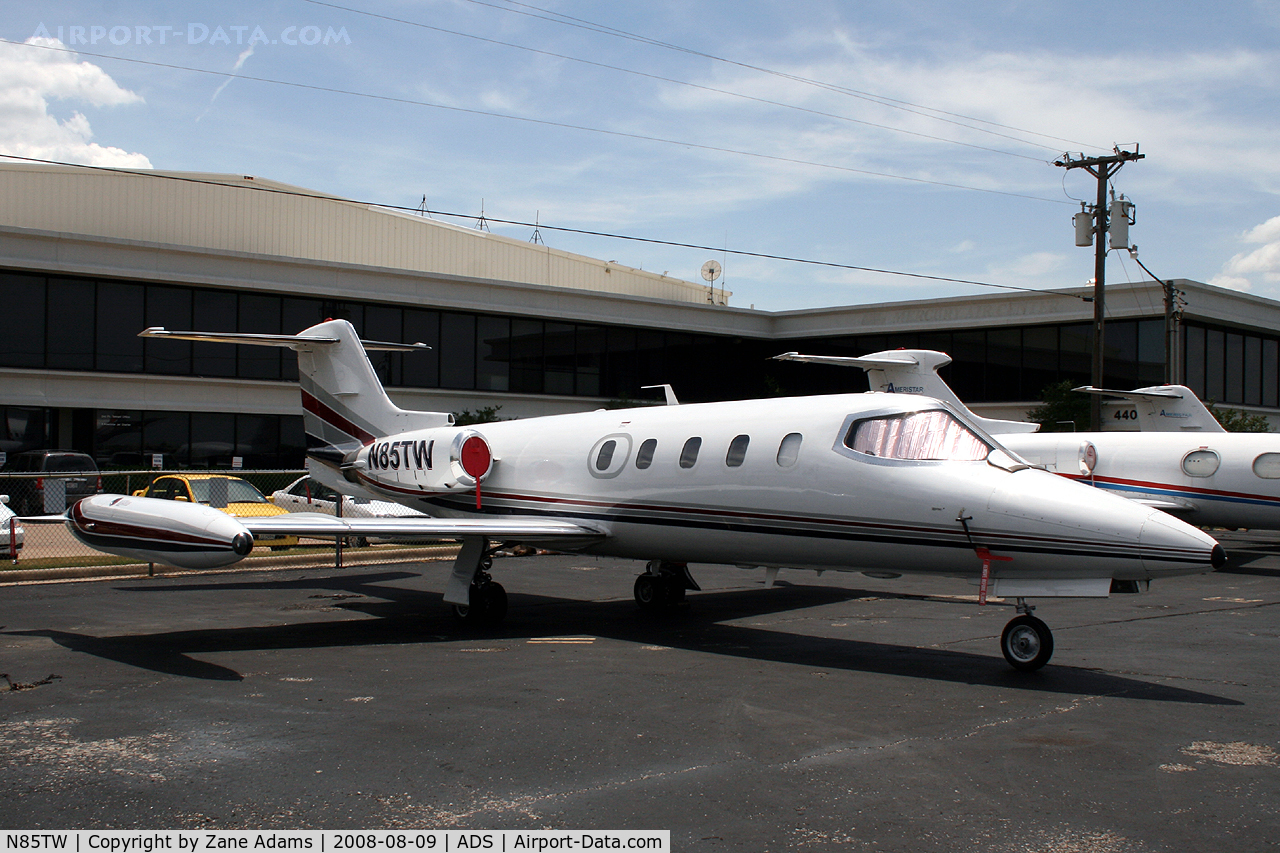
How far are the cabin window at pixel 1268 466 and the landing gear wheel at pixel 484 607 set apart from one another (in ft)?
50.1

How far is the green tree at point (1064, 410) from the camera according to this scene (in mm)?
31938

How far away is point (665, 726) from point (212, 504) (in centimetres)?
1574

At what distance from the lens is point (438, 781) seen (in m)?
5.68

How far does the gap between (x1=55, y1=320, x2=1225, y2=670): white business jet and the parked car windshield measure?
7.68 meters

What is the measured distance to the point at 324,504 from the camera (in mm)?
21766

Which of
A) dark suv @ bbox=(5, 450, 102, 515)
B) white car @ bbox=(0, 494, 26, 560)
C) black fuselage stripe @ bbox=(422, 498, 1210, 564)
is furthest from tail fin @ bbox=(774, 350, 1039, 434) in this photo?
dark suv @ bbox=(5, 450, 102, 515)

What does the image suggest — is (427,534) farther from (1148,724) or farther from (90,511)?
(1148,724)

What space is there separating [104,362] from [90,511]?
22.5 meters

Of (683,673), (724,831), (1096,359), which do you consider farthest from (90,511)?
(1096,359)

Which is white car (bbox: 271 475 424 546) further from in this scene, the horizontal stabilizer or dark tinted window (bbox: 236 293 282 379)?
dark tinted window (bbox: 236 293 282 379)

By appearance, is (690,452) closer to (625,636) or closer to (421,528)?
(625,636)

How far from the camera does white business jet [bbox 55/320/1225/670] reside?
27.3 ft

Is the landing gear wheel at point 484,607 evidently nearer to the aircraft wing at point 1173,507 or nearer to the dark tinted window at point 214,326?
the aircraft wing at point 1173,507

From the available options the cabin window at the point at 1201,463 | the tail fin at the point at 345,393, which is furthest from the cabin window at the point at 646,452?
the cabin window at the point at 1201,463
